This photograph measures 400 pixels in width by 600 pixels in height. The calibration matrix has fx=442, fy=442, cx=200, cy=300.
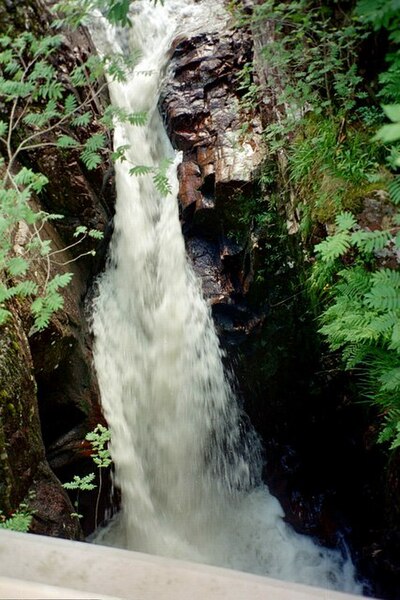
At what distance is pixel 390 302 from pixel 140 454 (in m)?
3.46

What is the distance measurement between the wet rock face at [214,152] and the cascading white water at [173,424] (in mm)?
262

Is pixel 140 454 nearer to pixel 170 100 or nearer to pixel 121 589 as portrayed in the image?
pixel 121 589

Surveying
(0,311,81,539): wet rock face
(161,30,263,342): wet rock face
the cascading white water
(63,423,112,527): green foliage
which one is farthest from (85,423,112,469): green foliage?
(161,30,263,342): wet rock face

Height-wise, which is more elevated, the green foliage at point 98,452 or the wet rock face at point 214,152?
the wet rock face at point 214,152

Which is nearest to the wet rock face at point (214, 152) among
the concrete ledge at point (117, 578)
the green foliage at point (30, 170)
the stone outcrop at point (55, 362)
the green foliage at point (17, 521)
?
the stone outcrop at point (55, 362)

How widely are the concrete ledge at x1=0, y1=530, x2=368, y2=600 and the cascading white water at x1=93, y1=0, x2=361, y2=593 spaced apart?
3.51 m

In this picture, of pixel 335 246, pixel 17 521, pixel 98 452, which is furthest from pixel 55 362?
pixel 335 246

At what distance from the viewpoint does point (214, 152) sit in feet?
19.2

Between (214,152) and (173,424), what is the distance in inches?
139

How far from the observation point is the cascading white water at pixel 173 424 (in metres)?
4.78

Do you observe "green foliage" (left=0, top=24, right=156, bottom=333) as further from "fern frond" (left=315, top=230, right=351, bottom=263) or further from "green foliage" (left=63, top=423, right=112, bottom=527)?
"fern frond" (left=315, top=230, right=351, bottom=263)

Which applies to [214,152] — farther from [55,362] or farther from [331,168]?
[55,362]

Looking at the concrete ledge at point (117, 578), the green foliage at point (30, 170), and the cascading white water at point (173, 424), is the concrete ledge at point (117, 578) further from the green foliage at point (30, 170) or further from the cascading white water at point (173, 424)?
the cascading white water at point (173, 424)

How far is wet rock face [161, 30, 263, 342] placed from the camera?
548cm
